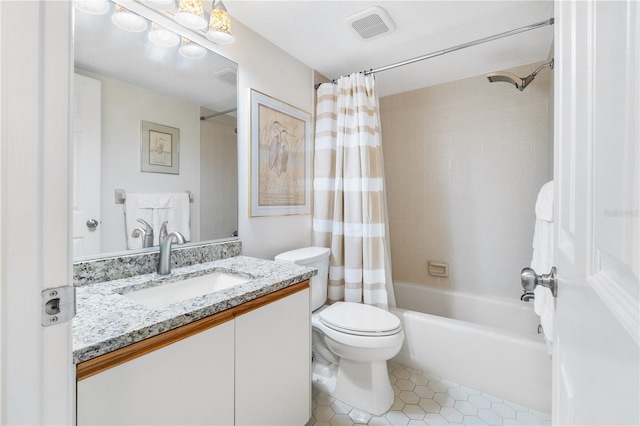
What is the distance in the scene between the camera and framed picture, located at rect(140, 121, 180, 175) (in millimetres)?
1254

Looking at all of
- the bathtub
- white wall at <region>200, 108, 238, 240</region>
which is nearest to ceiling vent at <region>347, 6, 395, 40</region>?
white wall at <region>200, 108, 238, 240</region>

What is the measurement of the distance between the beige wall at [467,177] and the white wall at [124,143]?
200cm

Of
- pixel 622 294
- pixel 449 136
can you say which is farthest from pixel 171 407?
pixel 449 136

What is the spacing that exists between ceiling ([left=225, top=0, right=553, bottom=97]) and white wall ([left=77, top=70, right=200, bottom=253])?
2.33ft

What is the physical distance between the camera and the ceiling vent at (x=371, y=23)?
152 centimetres

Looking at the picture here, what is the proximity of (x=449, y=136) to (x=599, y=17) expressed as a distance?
90.6 inches

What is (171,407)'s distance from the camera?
31.3 inches

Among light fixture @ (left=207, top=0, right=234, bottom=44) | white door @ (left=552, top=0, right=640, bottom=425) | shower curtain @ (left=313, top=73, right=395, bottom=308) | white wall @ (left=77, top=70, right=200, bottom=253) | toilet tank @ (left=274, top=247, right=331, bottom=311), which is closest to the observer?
white door @ (left=552, top=0, right=640, bottom=425)

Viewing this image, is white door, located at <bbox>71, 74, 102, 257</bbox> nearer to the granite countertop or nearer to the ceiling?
the granite countertop

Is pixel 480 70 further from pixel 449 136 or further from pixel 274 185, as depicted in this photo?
pixel 274 185

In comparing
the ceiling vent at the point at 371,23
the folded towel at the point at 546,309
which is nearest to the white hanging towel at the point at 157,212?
the ceiling vent at the point at 371,23

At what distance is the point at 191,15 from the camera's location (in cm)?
127

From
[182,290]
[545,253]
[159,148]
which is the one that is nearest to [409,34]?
[545,253]

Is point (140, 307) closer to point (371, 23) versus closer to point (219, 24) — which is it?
point (219, 24)
